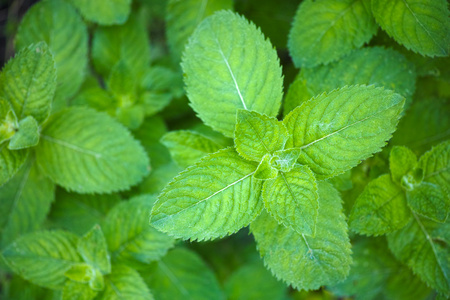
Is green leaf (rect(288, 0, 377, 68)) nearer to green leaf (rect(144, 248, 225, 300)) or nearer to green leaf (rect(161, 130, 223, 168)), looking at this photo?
green leaf (rect(161, 130, 223, 168))

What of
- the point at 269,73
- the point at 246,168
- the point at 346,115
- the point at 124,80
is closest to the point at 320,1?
the point at 269,73

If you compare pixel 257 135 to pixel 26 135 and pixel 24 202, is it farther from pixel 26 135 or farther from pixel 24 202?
pixel 24 202

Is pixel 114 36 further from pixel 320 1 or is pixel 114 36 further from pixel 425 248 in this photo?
pixel 425 248

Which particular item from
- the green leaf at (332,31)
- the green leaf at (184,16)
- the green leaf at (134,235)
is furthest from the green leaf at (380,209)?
the green leaf at (184,16)

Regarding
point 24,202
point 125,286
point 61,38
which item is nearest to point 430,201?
point 125,286

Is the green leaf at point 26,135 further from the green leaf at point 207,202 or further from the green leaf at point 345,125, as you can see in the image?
the green leaf at point 345,125

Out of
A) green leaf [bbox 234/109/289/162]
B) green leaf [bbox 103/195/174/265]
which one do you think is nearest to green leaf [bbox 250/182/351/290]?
green leaf [bbox 234/109/289/162]
